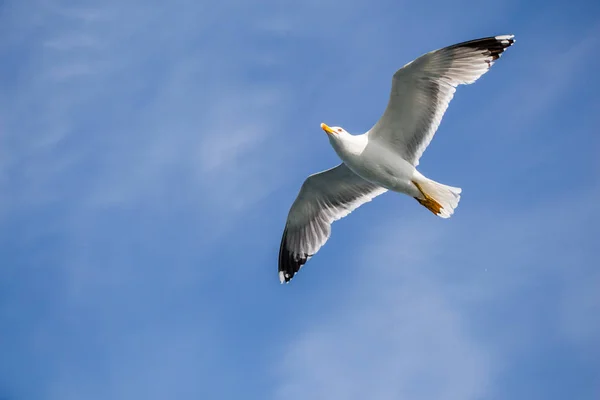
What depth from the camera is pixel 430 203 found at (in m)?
11.6

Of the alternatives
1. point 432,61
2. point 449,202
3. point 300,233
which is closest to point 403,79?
point 432,61

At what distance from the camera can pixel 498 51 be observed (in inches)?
430

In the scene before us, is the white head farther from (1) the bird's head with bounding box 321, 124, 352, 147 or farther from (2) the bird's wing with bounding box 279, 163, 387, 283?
(2) the bird's wing with bounding box 279, 163, 387, 283

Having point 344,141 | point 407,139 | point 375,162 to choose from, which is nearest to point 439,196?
point 407,139

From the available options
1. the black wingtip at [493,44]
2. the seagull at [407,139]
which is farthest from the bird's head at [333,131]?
the black wingtip at [493,44]

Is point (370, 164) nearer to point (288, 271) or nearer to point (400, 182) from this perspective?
point (400, 182)

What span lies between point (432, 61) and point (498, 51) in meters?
0.99

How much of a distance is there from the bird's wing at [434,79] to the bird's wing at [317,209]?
4.70 feet

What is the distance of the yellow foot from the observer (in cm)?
1145

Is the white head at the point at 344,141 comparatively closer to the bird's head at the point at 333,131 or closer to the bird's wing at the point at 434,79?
the bird's head at the point at 333,131

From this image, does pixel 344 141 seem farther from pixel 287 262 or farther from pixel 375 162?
pixel 287 262

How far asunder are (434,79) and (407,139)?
→ 1.05 metres

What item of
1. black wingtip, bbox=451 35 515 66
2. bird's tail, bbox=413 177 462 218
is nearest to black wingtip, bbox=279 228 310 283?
bird's tail, bbox=413 177 462 218

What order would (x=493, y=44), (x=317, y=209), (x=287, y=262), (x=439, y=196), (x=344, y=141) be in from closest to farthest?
(x=493, y=44) < (x=344, y=141) < (x=439, y=196) < (x=317, y=209) < (x=287, y=262)
